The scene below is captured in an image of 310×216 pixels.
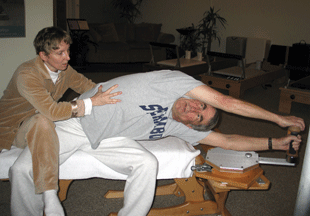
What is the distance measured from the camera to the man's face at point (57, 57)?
71.8 inches

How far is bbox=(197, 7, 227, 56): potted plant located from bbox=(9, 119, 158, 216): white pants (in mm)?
5420

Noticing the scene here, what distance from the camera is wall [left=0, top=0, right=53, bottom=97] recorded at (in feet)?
9.04

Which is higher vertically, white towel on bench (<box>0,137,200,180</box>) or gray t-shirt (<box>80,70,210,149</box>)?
gray t-shirt (<box>80,70,210,149</box>)

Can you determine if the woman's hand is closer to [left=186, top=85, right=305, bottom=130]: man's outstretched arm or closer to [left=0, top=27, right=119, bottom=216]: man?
[left=0, top=27, right=119, bottom=216]: man

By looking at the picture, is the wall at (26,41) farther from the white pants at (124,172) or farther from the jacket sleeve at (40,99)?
the white pants at (124,172)

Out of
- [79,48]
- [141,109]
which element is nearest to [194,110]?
[141,109]

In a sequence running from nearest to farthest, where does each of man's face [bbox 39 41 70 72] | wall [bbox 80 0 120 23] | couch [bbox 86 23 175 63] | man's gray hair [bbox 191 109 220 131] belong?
1. man's gray hair [bbox 191 109 220 131]
2. man's face [bbox 39 41 70 72]
3. couch [bbox 86 23 175 63]
4. wall [bbox 80 0 120 23]

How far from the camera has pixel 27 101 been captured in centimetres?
185

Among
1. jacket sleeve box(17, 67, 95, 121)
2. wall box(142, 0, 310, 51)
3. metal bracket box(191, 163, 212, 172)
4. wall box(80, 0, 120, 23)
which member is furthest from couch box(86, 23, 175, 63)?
metal bracket box(191, 163, 212, 172)

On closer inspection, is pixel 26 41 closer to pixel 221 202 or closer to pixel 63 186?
pixel 63 186

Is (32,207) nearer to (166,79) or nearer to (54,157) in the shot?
(54,157)

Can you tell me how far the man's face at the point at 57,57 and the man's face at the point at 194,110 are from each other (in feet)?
2.41

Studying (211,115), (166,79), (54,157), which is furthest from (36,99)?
(211,115)

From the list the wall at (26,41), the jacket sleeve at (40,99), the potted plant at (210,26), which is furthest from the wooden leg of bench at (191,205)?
the potted plant at (210,26)
